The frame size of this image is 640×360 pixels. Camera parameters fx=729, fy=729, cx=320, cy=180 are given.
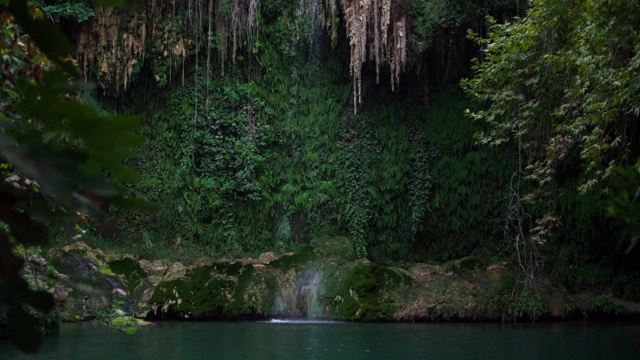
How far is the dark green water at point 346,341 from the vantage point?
7977 millimetres

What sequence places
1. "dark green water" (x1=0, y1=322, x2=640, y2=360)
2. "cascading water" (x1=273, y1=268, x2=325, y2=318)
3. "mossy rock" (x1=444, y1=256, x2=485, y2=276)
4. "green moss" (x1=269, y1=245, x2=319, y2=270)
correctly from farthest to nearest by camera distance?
"mossy rock" (x1=444, y1=256, x2=485, y2=276), "green moss" (x1=269, y1=245, x2=319, y2=270), "cascading water" (x1=273, y1=268, x2=325, y2=318), "dark green water" (x1=0, y1=322, x2=640, y2=360)

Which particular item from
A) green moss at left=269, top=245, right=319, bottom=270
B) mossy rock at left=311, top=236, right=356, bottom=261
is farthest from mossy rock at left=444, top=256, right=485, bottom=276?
green moss at left=269, top=245, right=319, bottom=270

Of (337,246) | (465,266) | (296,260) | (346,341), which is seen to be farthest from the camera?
(337,246)

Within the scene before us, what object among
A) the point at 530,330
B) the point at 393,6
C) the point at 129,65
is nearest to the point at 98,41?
the point at 129,65

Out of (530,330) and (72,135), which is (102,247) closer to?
(530,330)

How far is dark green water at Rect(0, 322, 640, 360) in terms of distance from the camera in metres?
7.98

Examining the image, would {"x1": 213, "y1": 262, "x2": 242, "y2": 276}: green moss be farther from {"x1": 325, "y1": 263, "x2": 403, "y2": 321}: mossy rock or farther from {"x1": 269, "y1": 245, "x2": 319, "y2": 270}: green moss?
{"x1": 325, "y1": 263, "x2": 403, "y2": 321}: mossy rock

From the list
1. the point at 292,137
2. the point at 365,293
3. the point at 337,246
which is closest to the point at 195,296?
the point at 365,293

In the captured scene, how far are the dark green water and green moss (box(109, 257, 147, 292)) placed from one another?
1.29 meters

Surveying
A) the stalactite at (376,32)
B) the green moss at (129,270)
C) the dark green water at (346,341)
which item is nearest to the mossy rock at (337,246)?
the dark green water at (346,341)

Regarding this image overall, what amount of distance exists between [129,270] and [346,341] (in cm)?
451

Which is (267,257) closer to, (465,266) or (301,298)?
(301,298)

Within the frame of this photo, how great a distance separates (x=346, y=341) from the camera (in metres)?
9.15

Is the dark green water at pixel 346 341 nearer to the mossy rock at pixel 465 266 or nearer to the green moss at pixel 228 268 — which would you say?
the green moss at pixel 228 268
